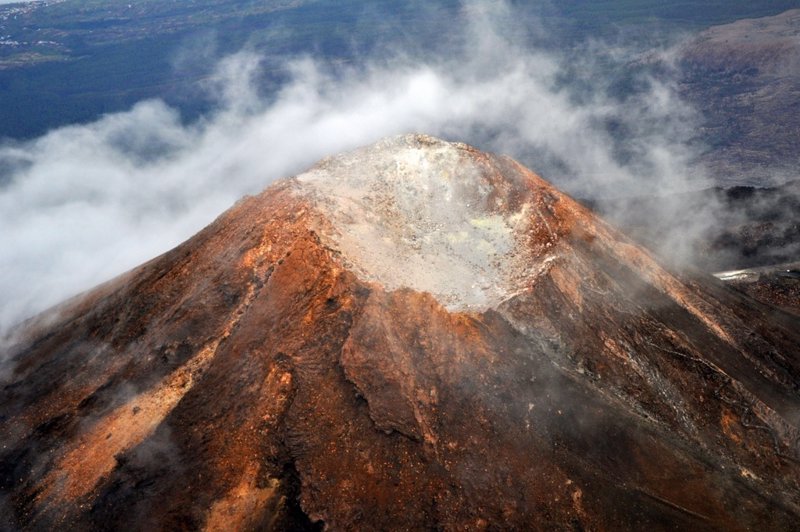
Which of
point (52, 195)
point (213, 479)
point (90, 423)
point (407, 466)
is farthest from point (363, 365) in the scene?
point (52, 195)

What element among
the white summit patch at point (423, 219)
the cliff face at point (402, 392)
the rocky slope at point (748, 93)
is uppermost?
the white summit patch at point (423, 219)

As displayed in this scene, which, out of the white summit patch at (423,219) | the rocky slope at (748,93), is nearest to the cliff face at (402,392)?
the white summit patch at (423,219)

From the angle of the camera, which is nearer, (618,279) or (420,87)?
(618,279)

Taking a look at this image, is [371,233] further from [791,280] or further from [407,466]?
[791,280]

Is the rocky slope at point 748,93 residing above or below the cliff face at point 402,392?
below

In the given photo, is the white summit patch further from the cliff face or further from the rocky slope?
the rocky slope

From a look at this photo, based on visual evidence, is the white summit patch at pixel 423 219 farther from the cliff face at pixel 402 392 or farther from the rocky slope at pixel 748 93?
the rocky slope at pixel 748 93
